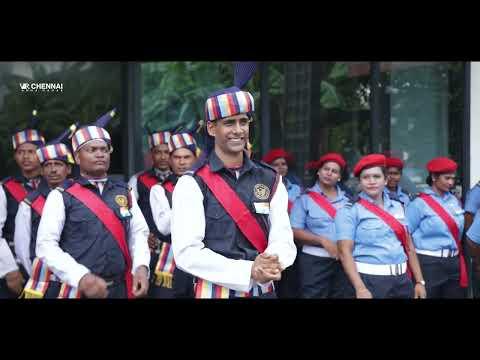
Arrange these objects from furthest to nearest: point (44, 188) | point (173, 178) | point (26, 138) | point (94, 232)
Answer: point (26, 138) < point (173, 178) < point (44, 188) < point (94, 232)

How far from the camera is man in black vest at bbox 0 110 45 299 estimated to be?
21.7ft

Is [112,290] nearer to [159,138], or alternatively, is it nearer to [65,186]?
[65,186]

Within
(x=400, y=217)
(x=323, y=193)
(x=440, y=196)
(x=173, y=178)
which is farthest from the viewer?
(x=173, y=178)

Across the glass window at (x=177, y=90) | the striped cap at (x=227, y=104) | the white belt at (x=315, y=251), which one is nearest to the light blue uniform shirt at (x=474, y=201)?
the white belt at (x=315, y=251)

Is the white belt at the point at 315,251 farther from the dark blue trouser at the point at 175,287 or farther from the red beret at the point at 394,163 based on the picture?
the red beret at the point at 394,163

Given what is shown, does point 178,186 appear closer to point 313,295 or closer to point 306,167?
point 313,295

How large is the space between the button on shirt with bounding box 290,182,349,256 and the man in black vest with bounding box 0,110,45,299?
215cm

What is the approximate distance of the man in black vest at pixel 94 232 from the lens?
5.14 m


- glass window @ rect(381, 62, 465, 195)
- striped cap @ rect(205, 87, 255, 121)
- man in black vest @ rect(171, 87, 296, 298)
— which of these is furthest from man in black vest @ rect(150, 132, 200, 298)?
striped cap @ rect(205, 87, 255, 121)

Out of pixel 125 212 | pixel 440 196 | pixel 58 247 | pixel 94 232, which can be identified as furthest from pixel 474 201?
pixel 58 247

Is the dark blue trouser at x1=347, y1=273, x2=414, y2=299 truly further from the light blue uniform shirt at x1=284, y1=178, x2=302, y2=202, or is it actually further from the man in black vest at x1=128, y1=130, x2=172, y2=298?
the man in black vest at x1=128, y1=130, x2=172, y2=298

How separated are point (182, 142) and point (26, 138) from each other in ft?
4.31

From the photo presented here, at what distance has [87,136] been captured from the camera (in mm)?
5457
